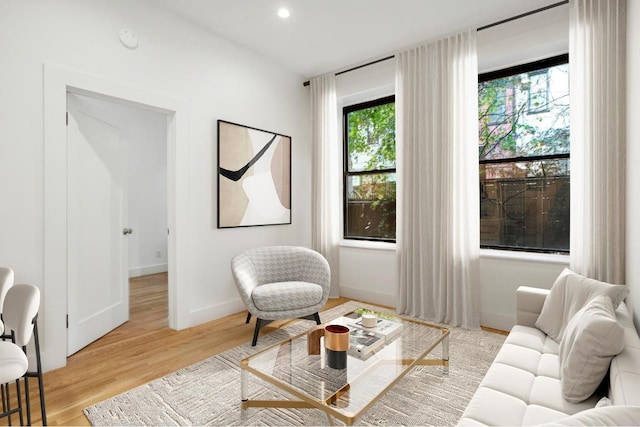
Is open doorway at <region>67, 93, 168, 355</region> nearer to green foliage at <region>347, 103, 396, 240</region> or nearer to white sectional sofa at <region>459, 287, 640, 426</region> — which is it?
green foliage at <region>347, 103, 396, 240</region>

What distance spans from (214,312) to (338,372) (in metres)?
2.06

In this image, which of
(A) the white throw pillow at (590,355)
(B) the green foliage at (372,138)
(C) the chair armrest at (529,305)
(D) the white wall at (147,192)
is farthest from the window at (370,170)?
(D) the white wall at (147,192)

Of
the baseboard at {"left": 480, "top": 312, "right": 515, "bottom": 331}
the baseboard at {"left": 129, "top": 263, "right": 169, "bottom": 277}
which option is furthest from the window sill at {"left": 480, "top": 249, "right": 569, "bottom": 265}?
the baseboard at {"left": 129, "top": 263, "right": 169, "bottom": 277}

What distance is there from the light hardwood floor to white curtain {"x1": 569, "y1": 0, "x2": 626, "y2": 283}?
2705mm

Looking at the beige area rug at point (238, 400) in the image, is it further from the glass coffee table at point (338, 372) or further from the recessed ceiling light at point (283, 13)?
the recessed ceiling light at point (283, 13)

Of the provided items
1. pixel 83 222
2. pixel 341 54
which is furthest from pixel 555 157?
pixel 83 222

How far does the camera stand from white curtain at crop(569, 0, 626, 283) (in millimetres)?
2445

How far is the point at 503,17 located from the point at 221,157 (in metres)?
2.92

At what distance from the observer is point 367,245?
411 centimetres

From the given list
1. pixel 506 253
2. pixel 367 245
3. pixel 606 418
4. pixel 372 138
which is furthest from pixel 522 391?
pixel 372 138

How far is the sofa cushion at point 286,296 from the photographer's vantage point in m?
2.72

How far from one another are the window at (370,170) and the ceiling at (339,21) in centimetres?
78

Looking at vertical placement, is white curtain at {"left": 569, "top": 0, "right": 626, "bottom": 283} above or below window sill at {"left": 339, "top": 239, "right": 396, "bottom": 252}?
above

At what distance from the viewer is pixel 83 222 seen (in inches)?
110
